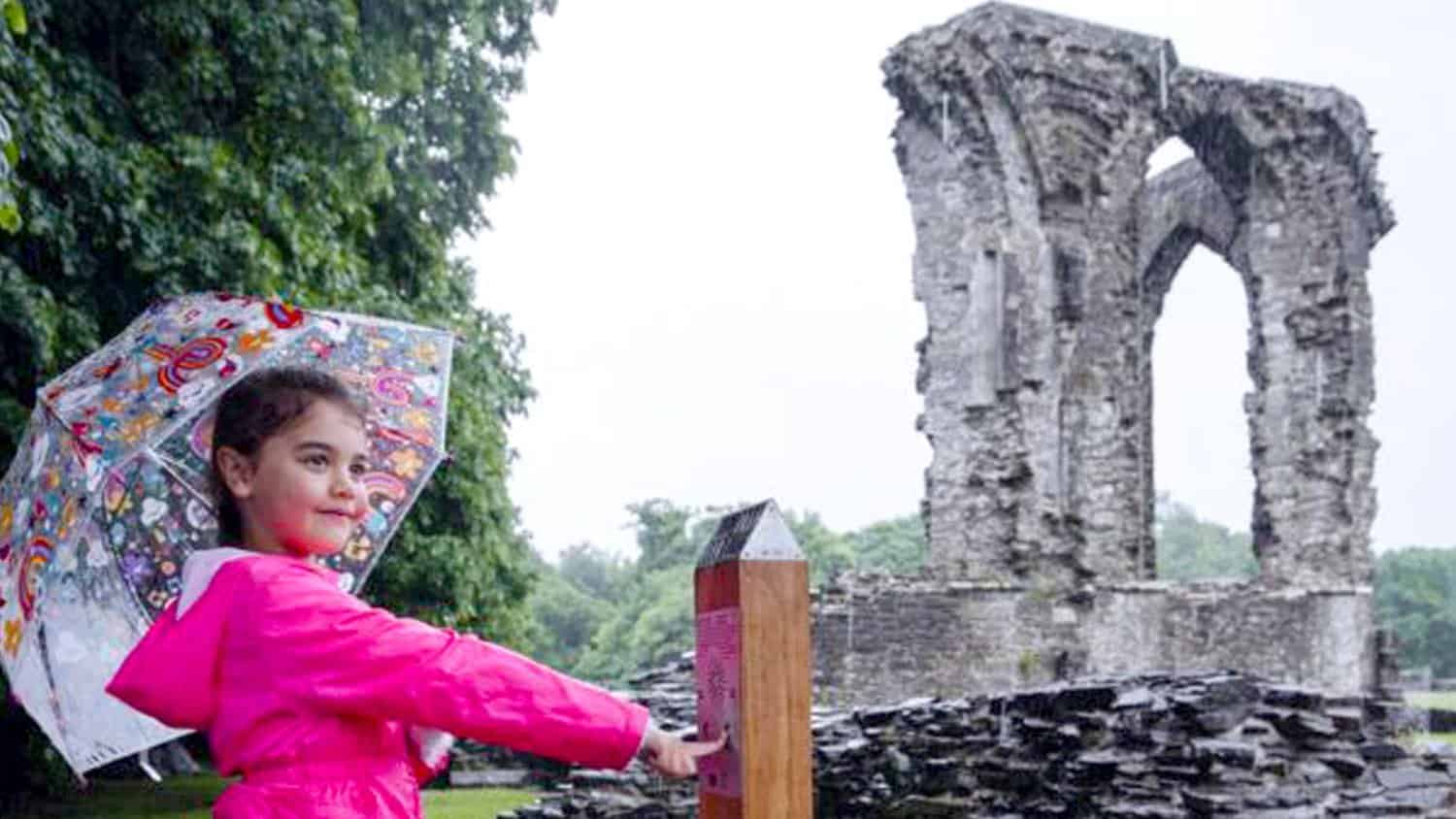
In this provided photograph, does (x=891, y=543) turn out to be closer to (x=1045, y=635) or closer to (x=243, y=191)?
(x=1045, y=635)

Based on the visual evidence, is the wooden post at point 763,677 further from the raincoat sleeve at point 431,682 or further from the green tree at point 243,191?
the green tree at point 243,191

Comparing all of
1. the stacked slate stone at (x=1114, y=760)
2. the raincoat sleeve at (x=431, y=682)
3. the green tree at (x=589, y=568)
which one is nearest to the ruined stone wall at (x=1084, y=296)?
the stacked slate stone at (x=1114, y=760)

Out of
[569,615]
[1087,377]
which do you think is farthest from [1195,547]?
[1087,377]

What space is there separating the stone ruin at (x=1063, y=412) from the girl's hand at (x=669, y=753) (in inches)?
587

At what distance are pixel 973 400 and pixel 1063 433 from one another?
116 centimetres

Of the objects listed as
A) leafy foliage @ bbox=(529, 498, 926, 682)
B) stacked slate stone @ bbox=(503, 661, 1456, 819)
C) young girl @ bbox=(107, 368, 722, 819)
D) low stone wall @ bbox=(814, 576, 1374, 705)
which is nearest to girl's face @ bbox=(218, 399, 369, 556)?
young girl @ bbox=(107, 368, 722, 819)

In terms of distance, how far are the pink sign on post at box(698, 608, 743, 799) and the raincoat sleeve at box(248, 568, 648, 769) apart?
6.4 inches

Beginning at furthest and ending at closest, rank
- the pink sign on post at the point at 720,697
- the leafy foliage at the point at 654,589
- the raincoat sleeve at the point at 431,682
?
the leafy foliage at the point at 654,589 → the pink sign on post at the point at 720,697 → the raincoat sleeve at the point at 431,682

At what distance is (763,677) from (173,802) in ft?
44.5

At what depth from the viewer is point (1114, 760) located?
9.78 metres

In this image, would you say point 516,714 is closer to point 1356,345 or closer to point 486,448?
point 486,448

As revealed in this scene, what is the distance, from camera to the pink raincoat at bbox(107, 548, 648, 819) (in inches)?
90.0

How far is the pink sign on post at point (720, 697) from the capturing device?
2.40 m

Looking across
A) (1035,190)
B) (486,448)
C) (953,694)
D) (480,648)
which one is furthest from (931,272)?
(480,648)
